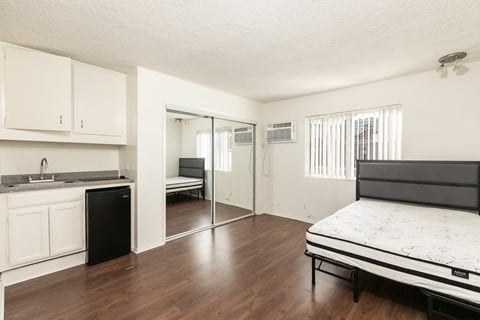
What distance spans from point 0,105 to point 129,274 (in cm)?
223

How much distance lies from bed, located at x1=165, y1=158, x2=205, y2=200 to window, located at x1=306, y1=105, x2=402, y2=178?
2150 mm

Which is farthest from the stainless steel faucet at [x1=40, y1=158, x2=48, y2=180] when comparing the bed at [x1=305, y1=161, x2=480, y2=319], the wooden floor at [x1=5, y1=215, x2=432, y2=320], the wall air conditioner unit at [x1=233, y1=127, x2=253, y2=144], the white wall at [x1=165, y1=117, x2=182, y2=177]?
the bed at [x1=305, y1=161, x2=480, y2=319]

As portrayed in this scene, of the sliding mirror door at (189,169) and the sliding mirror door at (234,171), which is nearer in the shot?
the sliding mirror door at (189,169)

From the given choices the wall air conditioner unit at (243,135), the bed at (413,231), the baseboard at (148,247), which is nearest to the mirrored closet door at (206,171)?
the wall air conditioner unit at (243,135)

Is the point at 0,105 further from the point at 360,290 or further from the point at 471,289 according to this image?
the point at 471,289

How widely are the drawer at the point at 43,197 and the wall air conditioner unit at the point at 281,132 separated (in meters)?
3.50

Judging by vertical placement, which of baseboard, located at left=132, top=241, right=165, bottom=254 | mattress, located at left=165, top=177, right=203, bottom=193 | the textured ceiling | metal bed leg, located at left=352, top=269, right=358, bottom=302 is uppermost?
the textured ceiling

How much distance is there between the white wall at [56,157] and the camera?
2.61 meters

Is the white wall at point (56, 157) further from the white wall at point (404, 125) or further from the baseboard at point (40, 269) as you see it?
the white wall at point (404, 125)

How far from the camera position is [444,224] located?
234cm

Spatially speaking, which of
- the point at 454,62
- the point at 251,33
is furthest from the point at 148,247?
the point at 454,62

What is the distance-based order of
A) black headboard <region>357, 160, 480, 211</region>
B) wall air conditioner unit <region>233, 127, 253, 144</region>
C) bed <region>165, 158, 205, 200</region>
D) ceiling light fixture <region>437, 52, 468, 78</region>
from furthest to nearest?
wall air conditioner unit <region>233, 127, 253, 144</region>
bed <region>165, 158, 205, 200</region>
black headboard <region>357, 160, 480, 211</region>
ceiling light fixture <region>437, 52, 468, 78</region>

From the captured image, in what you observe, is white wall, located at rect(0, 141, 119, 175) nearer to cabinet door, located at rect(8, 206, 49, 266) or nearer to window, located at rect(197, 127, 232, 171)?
cabinet door, located at rect(8, 206, 49, 266)

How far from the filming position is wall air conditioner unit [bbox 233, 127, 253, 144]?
4.83 meters
